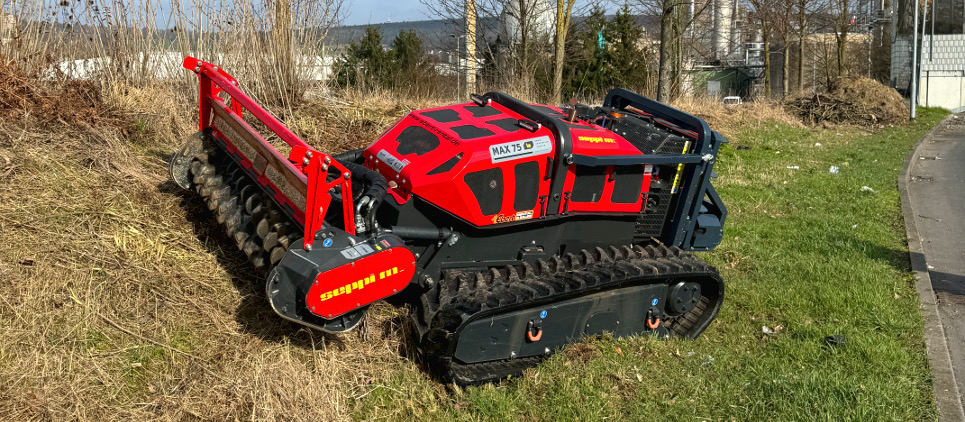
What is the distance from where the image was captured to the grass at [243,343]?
4648 millimetres

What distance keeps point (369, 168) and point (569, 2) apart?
1400cm

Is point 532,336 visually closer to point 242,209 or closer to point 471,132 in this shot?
point 471,132

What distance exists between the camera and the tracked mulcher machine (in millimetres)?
4598

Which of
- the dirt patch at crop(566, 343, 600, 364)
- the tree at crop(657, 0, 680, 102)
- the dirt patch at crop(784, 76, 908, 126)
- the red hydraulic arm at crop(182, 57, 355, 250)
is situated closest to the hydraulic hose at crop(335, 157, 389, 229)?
the red hydraulic arm at crop(182, 57, 355, 250)

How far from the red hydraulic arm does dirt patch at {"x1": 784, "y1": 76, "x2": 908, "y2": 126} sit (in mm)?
19260

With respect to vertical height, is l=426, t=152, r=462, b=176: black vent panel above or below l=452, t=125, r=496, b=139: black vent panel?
below

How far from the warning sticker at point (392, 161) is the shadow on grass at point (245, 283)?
1.18m

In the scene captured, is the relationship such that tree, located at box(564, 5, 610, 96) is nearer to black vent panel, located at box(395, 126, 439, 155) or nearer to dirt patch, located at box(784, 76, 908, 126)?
dirt patch, located at box(784, 76, 908, 126)

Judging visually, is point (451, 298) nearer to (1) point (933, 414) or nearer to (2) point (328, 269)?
(2) point (328, 269)

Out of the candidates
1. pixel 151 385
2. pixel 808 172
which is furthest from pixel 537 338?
pixel 808 172

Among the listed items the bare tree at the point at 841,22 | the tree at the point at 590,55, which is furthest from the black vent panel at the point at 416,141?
the bare tree at the point at 841,22

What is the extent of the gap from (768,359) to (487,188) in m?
2.45

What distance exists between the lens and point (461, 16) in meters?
21.7

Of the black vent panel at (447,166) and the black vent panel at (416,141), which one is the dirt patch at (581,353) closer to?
the black vent panel at (447,166)
